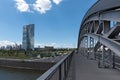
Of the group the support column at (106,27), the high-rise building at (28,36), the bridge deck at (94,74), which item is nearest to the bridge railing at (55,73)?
the bridge deck at (94,74)

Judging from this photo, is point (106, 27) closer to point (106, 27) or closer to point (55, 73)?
point (106, 27)

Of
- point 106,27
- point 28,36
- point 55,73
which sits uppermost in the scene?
point 28,36

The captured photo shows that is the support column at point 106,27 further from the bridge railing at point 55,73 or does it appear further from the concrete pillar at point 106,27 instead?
the bridge railing at point 55,73

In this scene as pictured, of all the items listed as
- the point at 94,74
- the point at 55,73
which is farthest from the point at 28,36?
the point at 55,73

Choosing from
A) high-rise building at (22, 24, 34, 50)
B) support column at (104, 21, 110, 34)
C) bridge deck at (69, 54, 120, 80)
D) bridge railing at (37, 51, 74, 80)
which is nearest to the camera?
bridge railing at (37, 51, 74, 80)

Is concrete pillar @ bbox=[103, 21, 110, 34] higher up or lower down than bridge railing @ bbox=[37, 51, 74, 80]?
higher up

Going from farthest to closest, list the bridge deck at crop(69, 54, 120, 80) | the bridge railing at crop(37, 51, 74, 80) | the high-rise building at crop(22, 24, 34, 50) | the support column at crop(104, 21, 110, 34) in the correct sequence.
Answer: the high-rise building at crop(22, 24, 34, 50)
the support column at crop(104, 21, 110, 34)
the bridge deck at crop(69, 54, 120, 80)
the bridge railing at crop(37, 51, 74, 80)

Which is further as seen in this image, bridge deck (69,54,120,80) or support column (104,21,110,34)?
support column (104,21,110,34)

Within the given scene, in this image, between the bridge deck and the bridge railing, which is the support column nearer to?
the bridge deck

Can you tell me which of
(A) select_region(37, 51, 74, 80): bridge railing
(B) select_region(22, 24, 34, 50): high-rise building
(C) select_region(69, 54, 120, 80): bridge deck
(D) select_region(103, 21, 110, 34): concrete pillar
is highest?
(B) select_region(22, 24, 34, 50): high-rise building

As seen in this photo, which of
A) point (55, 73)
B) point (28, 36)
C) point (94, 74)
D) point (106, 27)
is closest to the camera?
point (55, 73)

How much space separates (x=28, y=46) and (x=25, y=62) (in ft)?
239

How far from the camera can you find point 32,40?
130500 mm

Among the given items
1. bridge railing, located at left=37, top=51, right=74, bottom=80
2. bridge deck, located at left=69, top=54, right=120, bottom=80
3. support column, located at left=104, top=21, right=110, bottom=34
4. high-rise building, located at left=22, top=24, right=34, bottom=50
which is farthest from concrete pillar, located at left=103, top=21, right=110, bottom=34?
→ high-rise building, located at left=22, top=24, right=34, bottom=50
